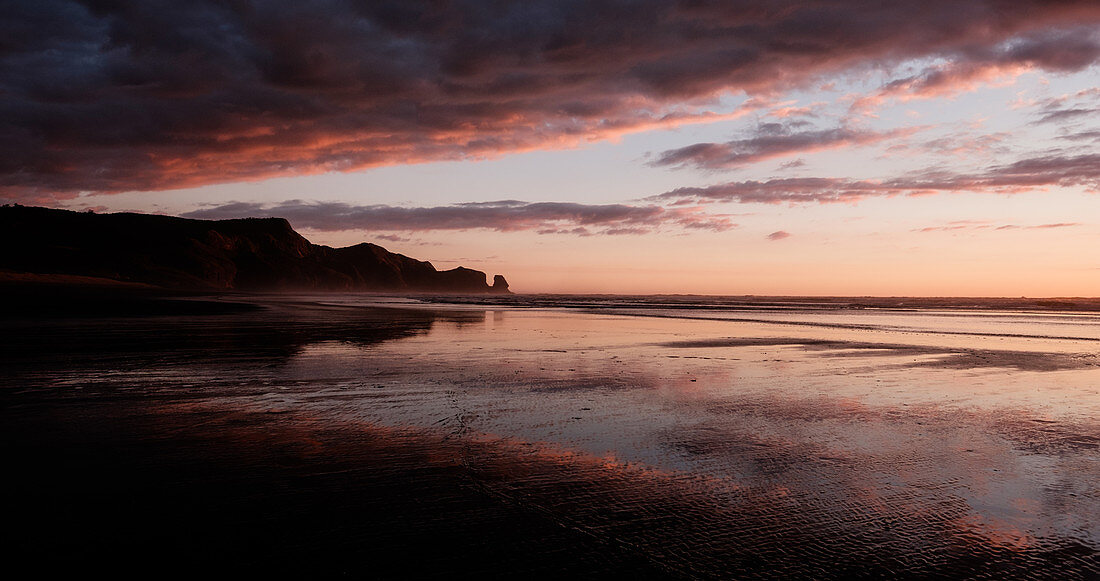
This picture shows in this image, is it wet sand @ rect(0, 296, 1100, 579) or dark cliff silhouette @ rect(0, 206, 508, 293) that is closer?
wet sand @ rect(0, 296, 1100, 579)

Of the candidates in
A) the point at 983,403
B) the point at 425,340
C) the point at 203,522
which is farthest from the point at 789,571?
the point at 425,340

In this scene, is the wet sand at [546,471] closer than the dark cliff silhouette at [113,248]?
Yes

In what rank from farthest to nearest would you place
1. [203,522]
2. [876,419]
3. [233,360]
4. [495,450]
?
[233,360]
[876,419]
[495,450]
[203,522]

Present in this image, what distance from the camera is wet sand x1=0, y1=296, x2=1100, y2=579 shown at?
4637mm

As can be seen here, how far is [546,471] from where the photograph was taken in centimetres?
688

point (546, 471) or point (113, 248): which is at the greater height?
point (113, 248)

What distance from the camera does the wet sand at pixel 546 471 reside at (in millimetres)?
4637

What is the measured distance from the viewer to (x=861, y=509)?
228 inches

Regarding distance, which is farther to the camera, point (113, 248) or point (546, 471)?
point (113, 248)

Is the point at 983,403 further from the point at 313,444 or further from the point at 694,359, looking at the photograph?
the point at 313,444

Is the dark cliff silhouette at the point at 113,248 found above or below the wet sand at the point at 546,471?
above

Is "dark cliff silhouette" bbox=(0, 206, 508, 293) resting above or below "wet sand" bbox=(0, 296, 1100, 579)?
above

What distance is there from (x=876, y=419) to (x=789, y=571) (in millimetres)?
6769

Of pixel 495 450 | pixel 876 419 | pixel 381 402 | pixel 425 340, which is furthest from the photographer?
pixel 425 340
